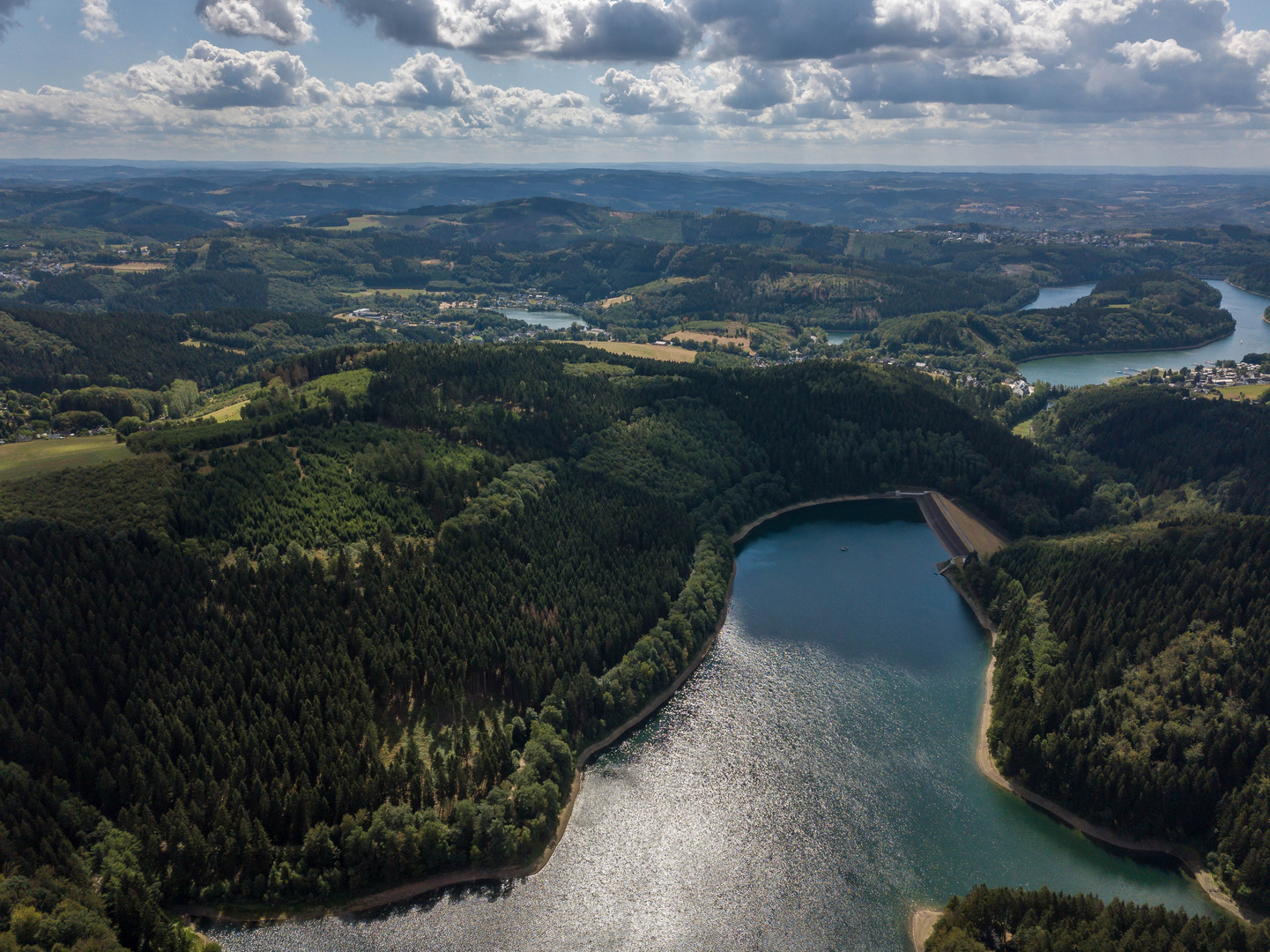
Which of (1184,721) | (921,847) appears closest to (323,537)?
(921,847)

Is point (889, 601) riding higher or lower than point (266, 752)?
lower

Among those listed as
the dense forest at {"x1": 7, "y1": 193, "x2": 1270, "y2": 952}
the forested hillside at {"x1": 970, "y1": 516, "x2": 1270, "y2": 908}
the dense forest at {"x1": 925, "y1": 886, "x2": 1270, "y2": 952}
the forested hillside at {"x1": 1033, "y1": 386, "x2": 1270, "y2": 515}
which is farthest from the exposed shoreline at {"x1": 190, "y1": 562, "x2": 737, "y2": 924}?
the forested hillside at {"x1": 1033, "y1": 386, "x2": 1270, "y2": 515}

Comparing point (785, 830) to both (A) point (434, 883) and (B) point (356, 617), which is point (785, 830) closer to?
(A) point (434, 883)

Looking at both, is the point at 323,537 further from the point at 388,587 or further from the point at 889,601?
the point at 889,601

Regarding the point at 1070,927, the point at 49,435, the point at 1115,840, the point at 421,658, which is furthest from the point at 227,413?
the point at 1115,840

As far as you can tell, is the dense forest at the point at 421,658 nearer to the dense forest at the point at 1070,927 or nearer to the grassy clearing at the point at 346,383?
the dense forest at the point at 1070,927

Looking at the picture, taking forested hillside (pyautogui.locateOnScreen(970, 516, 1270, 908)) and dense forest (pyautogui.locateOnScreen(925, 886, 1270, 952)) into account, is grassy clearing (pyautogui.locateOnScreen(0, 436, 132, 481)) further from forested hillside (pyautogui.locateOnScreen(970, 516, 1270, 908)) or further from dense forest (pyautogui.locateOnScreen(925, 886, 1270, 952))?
forested hillside (pyautogui.locateOnScreen(970, 516, 1270, 908))
